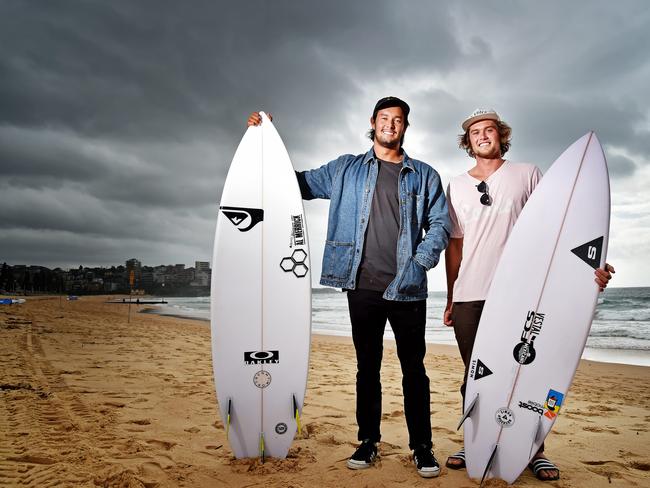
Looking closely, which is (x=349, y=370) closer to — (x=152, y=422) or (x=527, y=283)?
(x=152, y=422)

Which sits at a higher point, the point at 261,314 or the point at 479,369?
the point at 261,314

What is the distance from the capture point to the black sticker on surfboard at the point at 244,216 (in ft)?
8.50

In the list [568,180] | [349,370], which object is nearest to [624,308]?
[349,370]

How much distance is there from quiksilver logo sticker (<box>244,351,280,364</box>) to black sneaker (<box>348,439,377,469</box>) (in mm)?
673

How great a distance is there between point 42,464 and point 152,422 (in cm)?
87

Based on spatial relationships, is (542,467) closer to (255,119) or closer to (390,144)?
(390,144)

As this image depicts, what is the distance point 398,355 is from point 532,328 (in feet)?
2.56

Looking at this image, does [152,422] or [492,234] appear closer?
[492,234]

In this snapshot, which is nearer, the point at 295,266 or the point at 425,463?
the point at 425,463

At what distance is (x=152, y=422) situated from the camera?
299 centimetres

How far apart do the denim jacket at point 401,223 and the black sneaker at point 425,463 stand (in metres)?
0.80

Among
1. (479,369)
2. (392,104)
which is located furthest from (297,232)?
(479,369)

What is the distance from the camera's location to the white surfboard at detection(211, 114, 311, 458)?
242 cm

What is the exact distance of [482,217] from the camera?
2256 millimetres
